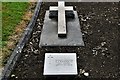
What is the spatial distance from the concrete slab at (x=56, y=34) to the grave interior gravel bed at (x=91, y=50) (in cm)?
12

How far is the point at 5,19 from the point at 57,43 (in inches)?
69.4

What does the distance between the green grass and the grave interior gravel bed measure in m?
0.50

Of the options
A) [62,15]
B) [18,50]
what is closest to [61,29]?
[62,15]

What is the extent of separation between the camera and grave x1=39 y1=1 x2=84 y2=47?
251 inches

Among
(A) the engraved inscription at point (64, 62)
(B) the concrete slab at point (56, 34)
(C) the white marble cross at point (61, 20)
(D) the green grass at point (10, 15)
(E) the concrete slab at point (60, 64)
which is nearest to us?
(E) the concrete slab at point (60, 64)

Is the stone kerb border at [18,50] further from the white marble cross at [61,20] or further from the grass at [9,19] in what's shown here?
the white marble cross at [61,20]

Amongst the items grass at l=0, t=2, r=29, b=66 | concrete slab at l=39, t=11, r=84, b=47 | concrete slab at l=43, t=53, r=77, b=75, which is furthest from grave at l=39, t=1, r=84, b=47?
concrete slab at l=43, t=53, r=77, b=75

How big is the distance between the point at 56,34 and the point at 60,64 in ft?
5.02

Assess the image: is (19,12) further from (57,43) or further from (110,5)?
(110,5)

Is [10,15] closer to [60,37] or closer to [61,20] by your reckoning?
[61,20]

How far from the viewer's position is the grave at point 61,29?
6387 mm

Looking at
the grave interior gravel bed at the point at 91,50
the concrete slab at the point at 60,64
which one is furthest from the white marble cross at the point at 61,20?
the concrete slab at the point at 60,64

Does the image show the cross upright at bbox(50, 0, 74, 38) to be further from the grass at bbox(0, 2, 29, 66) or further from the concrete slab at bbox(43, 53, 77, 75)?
the concrete slab at bbox(43, 53, 77, 75)

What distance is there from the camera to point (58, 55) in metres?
5.46
